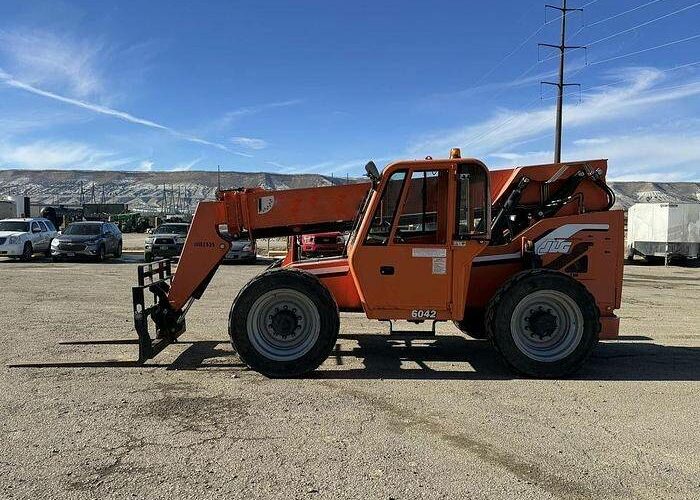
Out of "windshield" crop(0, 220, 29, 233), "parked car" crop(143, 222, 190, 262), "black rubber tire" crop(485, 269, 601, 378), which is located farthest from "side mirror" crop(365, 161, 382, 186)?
"windshield" crop(0, 220, 29, 233)

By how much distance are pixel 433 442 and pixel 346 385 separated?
5.44 ft

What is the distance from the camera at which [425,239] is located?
666 centimetres

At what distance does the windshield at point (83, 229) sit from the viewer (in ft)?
78.3

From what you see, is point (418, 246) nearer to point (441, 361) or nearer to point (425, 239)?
point (425, 239)

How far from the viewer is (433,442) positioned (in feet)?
14.9

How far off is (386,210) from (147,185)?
459 ft

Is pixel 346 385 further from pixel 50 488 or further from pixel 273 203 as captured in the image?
pixel 50 488

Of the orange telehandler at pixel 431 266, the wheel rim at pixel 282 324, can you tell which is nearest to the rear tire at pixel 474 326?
the orange telehandler at pixel 431 266

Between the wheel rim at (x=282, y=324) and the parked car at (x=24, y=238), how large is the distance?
20.6 m

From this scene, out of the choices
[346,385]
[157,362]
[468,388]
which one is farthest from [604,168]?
[157,362]

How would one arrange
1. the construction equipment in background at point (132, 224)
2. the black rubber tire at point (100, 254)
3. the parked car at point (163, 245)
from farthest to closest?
the construction equipment in background at point (132, 224) → the parked car at point (163, 245) → the black rubber tire at point (100, 254)

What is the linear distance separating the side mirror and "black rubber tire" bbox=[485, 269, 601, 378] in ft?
6.07

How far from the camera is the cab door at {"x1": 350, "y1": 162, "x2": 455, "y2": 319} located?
21.0 feet

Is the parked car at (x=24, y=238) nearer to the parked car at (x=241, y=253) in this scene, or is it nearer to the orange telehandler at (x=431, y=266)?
the parked car at (x=241, y=253)
